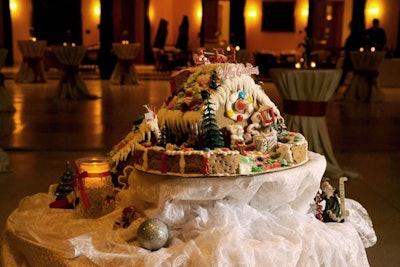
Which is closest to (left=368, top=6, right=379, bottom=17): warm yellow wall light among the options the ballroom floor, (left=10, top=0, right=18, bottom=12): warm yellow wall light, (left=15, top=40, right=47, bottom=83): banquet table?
the ballroom floor

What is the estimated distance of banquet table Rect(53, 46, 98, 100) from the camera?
33.2ft

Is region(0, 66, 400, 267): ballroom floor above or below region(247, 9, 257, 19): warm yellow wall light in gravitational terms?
below

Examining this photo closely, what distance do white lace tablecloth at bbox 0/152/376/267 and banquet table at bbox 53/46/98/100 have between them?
813cm

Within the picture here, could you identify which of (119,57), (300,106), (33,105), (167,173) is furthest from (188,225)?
(119,57)

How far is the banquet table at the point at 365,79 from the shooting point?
408 inches

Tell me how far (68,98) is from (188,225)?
8519mm

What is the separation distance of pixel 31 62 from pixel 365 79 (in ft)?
24.6

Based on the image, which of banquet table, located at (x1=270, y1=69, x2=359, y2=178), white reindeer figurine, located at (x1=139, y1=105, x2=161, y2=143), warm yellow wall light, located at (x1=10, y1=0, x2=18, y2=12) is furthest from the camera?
warm yellow wall light, located at (x1=10, y1=0, x2=18, y2=12)

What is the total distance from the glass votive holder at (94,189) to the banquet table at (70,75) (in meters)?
7.85

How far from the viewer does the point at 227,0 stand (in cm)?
1947

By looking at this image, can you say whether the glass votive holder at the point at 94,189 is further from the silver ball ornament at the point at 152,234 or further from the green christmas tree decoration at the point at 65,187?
the silver ball ornament at the point at 152,234

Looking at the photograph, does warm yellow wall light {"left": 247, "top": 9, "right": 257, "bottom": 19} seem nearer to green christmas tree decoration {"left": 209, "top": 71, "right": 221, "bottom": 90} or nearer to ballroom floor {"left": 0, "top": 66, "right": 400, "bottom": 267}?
ballroom floor {"left": 0, "top": 66, "right": 400, "bottom": 267}

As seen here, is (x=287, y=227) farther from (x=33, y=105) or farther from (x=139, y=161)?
(x=33, y=105)

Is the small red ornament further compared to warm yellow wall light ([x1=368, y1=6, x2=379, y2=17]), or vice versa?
warm yellow wall light ([x1=368, y1=6, x2=379, y2=17])
